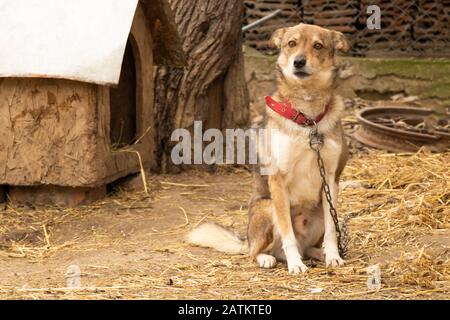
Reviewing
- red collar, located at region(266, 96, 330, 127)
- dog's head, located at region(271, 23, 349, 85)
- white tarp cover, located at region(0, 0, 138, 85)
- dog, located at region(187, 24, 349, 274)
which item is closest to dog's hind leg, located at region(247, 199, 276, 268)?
dog, located at region(187, 24, 349, 274)

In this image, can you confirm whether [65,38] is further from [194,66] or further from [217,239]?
[217,239]

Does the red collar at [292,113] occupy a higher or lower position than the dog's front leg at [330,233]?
higher

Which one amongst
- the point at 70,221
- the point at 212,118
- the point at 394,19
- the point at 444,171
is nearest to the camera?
the point at 70,221

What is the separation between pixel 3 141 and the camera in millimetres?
6367

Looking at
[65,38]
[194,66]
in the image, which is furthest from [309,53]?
[194,66]

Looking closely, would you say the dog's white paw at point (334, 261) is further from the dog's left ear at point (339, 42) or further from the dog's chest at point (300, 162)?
the dog's left ear at point (339, 42)

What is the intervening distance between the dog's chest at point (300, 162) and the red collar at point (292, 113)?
0.37 ft

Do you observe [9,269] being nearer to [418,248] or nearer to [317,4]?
[418,248]

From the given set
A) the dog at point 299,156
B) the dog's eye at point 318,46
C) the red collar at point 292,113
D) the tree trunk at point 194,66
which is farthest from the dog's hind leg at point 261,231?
the tree trunk at point 194,66

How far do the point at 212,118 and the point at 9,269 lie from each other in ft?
11.3

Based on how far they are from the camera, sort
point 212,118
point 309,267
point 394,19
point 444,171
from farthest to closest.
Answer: point 394,19 < point 212,118 < point 444,171 < point 309,267

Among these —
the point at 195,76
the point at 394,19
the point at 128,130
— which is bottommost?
the point at 128,130

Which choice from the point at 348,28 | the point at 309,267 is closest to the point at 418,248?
the point at 309,267

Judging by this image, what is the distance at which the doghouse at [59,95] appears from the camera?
19.7 ft
